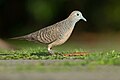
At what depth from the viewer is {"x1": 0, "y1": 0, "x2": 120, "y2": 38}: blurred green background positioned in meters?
24.1

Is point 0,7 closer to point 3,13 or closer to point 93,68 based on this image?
point 3,13

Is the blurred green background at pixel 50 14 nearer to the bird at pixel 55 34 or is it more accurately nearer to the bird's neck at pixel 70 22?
the bird's neck at pixel 70 22

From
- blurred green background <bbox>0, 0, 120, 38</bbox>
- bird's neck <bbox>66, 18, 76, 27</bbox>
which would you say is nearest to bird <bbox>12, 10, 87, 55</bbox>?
bird's neck <bbox>66, 18, 76, 27</bbox>

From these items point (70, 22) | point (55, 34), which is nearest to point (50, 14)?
point (70, 22)

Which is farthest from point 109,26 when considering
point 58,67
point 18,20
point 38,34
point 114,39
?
point 58,67

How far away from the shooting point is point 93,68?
7086 mm

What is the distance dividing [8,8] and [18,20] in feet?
2.74

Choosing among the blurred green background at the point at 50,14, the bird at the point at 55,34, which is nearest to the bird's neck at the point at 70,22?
the bird at the point at 55,34

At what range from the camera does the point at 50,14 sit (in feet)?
79.4

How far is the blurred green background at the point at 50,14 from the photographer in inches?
950

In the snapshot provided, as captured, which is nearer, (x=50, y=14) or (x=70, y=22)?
(x=70, y=22)

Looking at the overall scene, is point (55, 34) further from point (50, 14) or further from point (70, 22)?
point (50, 14)

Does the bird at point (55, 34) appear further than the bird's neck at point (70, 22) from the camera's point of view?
No

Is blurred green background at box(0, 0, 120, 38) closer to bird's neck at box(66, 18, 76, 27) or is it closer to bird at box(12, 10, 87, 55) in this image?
bird's neck at box(66, 18, 76, 27)
